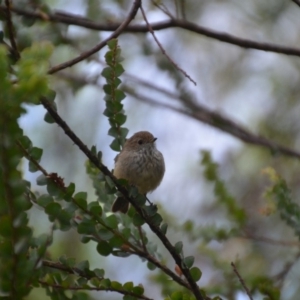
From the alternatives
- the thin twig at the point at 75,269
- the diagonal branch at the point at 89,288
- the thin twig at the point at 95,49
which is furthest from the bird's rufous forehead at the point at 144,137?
the diagonal branch at the point at 89,288

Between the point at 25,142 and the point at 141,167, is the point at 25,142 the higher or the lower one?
the lower one

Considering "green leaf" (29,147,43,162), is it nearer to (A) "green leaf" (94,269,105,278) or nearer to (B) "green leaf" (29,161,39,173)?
(B) "green leaf" (29,161,39,173)

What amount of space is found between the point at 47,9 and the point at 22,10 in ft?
0.46

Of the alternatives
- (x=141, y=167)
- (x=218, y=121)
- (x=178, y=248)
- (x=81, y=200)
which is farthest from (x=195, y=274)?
(x=218, y=121)

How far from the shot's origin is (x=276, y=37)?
6.57 meters

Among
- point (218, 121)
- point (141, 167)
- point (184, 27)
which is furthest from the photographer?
point (218, 121)

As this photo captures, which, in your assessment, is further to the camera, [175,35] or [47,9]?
[175,35]

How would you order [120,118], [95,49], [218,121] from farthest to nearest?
[218,121]
[95,49]
[120,118]

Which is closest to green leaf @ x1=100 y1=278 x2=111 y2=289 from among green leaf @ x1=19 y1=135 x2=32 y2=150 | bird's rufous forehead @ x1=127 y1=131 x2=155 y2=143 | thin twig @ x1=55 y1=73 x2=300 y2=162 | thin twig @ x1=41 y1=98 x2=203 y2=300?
thin twig @ x1=41 y1=98 x2=203 y2=300

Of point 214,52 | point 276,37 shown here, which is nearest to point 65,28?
point 276,37

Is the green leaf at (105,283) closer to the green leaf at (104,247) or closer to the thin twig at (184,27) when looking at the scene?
the green leaf at (104,247)

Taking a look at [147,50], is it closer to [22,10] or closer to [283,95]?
[22,10]

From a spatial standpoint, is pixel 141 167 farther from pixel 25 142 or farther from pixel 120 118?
pixel 25 142

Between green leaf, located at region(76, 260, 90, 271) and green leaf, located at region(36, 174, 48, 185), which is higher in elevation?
green leaf, located at region(36, 174, 48, 185)
